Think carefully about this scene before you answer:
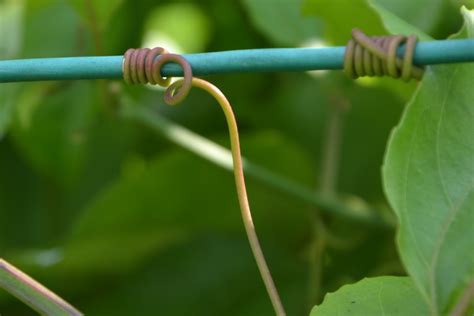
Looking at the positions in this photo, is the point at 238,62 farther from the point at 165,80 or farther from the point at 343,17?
the point at 343,17

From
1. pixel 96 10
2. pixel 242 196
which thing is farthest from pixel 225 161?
pixel 242 196

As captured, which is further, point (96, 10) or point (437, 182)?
point (96, 10)

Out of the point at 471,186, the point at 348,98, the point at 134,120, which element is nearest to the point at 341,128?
the point at 348,98

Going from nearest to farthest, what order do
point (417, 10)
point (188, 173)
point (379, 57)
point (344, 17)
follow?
point (379, 57) < point (344, 17) < point (417, 10) < point (188, 173)

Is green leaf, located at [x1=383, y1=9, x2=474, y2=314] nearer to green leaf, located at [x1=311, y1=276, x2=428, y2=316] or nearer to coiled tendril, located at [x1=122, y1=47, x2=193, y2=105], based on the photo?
green leaf, located at [x1=311, y1=276, x2=428, y2=316]

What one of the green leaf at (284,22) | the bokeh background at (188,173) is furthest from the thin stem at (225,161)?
the green leaf at (284,22)

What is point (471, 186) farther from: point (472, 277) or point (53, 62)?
point (53, 62)
